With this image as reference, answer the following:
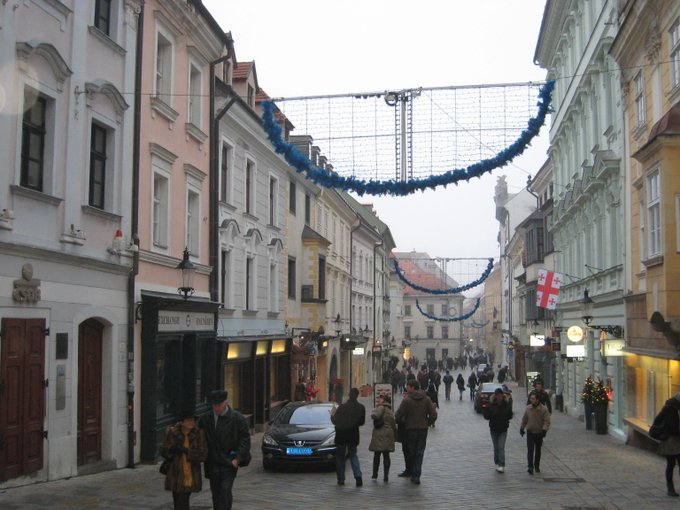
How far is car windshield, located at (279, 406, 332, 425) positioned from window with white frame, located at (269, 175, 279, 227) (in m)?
11.7

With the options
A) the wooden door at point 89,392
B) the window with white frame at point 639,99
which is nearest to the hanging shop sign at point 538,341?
the window with white frame at point 639,99

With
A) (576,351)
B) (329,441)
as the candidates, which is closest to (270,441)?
(329,441)

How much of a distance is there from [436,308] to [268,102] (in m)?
102

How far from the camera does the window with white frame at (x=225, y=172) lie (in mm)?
23641

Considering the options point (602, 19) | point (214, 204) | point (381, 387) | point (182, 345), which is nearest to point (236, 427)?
point (182, 345)

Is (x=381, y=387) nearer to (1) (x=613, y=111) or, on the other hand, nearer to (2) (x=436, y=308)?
(1) (x=613, y=111)

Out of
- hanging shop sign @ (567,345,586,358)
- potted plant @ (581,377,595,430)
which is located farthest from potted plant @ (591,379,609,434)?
hanging shop sign @ (567,345,586,358)

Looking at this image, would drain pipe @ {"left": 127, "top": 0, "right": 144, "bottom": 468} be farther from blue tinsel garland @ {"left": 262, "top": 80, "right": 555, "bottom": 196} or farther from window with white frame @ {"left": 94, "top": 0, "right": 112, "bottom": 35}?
blue tinsel garland @ {"left": 262, "top": 80, "right": 555, "bottom": 196}

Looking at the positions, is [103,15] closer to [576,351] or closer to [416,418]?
[416,418]

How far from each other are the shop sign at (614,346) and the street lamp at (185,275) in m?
11.6

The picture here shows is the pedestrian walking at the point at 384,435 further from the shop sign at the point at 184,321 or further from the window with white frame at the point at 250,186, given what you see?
the window with white frame at the point at 250,186

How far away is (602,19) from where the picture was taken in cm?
2492

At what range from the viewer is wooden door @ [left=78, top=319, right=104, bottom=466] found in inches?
593

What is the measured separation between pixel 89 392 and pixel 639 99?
14289 millimetres
